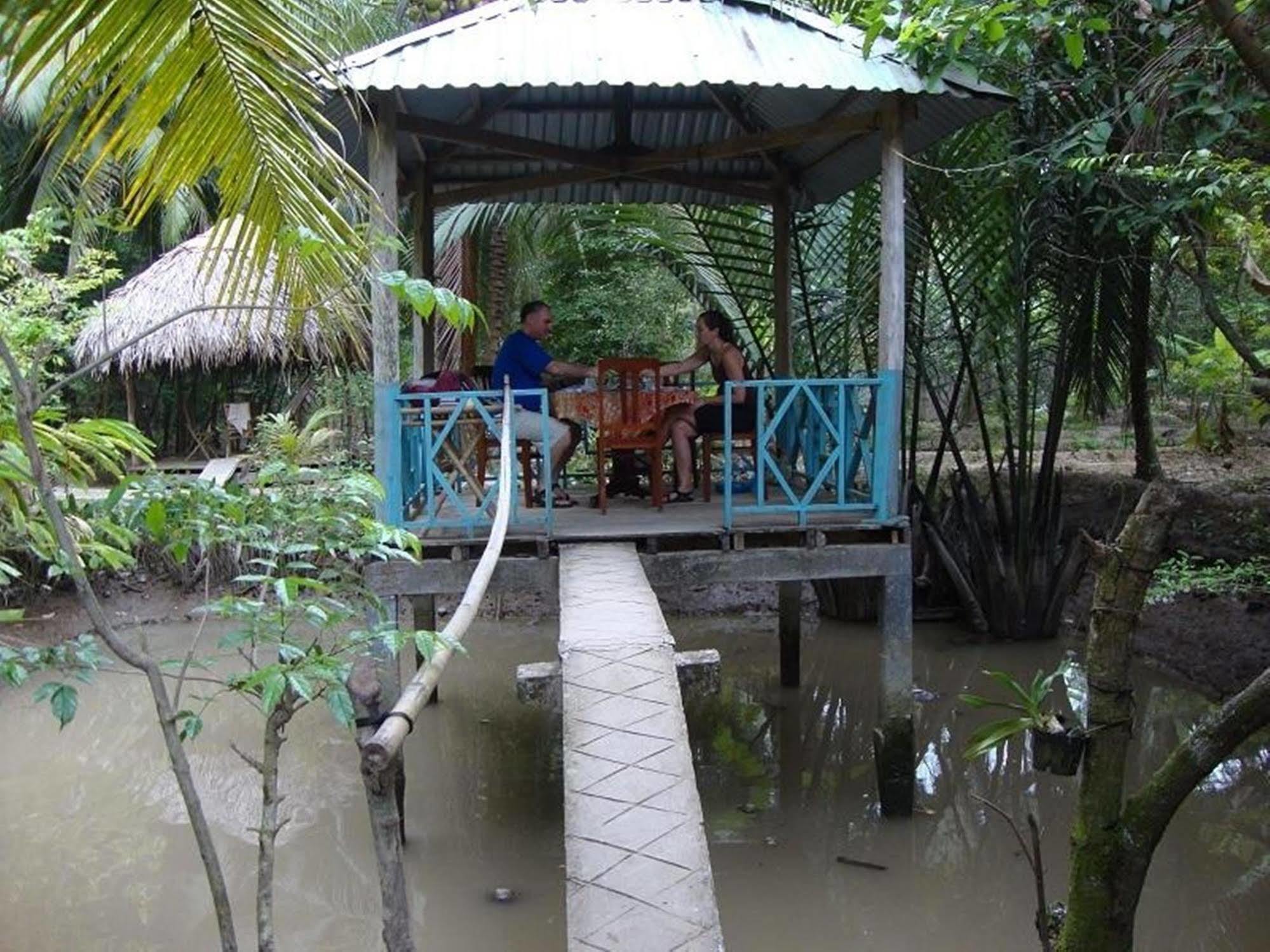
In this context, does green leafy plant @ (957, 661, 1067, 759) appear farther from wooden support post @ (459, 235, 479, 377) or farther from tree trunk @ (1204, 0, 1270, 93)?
wooden support post @ (459, 235, 479, 377)

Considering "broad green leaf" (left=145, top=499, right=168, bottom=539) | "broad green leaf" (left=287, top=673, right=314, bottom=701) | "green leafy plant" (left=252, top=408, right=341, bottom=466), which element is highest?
"green leafy plant" (left=252, top=408, right=341, bottom=466)

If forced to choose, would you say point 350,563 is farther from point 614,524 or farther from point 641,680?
point 641,680

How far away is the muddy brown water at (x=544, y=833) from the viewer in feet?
17.0

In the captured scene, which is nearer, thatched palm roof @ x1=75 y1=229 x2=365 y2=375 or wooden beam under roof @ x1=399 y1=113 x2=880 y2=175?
wooden beam under roof @ x1=399 y1=113 x2=880 y2=175

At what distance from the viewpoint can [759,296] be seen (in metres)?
9.66

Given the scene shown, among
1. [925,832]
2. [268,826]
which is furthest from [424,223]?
[268,826]

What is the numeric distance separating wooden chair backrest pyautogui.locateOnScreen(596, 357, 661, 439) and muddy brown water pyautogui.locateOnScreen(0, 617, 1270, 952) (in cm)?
208

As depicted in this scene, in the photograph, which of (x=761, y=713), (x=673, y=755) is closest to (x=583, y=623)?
(x=673, y=755)

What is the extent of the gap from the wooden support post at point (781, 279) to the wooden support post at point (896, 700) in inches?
102

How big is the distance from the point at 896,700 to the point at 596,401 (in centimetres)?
236

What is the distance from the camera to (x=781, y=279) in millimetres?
8250

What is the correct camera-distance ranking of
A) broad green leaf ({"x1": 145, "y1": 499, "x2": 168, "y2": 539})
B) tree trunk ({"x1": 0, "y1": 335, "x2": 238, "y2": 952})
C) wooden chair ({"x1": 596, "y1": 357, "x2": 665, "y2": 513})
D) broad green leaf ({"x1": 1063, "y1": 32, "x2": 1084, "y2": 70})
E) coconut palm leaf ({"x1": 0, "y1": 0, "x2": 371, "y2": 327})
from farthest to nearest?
wooden chair ({"x1": 596, "y1": 357, "x2": 665, "y2": 513})
broad green leaf ({"x1": 1063, "y1": 32, "x2": 1084, "y2": 70})
broad green leaf ({"x1": 145, "y1": 499, "x2": 168, "y2": 539})
tree trunk ({"x1": 0, "y1": 335, "x2": 238, "y2": 952})
coconut palm leaf ({"x1": 0, "y1": 0, "x2": 371, "y2": 327})

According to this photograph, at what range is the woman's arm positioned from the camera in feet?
22.7

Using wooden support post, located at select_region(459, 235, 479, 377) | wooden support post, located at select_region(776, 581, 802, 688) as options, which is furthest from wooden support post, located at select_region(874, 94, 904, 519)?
wooden support post, located at select_region(459, 235, 479, 377)
